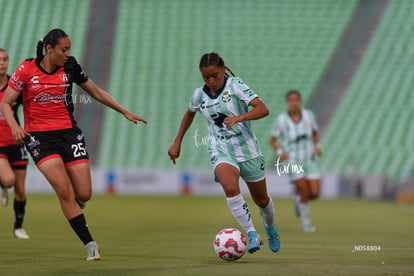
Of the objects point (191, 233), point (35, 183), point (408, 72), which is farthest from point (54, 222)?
point (408, 72)

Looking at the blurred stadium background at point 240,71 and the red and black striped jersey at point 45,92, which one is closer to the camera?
the red and black striped jersey at point 45,92

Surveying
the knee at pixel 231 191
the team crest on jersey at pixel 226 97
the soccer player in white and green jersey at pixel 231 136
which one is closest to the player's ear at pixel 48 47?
the soccer player in white and green jersey at pixel 231 136

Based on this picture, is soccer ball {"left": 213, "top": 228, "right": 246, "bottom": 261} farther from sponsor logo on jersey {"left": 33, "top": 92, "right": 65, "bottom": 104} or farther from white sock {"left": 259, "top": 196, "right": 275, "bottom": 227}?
sponsor logo on jersey {"left": 33, "top": 92, "right": 65, "bottom": 104}

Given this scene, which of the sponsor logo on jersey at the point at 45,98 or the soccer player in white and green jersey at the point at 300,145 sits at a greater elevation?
the sponsor logo on jersey at the point at 45,98

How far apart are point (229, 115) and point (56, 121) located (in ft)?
5.79

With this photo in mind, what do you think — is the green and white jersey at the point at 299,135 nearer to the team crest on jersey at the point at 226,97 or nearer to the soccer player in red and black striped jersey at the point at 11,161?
the soccer player in red and black striped jersey at the point at 11,161

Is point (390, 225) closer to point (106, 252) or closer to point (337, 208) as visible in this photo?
point (337, 208)

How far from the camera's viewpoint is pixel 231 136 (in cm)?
909

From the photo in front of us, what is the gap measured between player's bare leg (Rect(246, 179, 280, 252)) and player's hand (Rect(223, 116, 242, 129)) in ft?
3.15

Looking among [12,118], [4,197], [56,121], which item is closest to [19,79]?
[12,118]

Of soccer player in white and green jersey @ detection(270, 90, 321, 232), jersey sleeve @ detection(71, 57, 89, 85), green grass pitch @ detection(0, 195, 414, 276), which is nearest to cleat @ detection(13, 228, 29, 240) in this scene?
green grass pitch @ detection(0, 195, 414, 276)

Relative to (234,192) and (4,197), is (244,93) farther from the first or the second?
(4,197)

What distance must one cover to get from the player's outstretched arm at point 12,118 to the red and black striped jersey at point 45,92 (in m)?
0.07

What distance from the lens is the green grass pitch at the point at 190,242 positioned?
7.85 m
